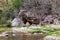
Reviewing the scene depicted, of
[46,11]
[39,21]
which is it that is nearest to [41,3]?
[46,11]

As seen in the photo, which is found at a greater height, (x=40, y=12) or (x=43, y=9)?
(x=43, y=9)

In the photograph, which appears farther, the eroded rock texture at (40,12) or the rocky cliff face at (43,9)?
the rocky cliff face at (43,9)

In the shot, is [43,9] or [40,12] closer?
[40,12]

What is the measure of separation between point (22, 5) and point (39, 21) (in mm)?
7061

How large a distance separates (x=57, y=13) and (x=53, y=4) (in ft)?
9.13

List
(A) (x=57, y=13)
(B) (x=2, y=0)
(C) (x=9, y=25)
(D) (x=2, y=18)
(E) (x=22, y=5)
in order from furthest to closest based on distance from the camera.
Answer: (B) (x=2, y=0)
(D) (x=2, y=18)
(E) (x=22, y=5)
(A) (x=57, y=13)
(C) (x=9, y=25)

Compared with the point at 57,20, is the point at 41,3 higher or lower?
higher

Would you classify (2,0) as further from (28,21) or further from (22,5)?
(28,21)

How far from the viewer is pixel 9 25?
40375mm

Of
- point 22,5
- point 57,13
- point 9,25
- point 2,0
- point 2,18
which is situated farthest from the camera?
point 2,0

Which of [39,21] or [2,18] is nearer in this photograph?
[39,21]

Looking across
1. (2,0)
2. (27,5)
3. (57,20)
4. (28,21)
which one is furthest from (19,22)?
(2,0)

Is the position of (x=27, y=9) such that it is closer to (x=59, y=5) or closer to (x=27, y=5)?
(x=27, y=5)

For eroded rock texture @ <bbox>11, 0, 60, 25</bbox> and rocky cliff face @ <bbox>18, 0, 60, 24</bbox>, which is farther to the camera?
rocky cliff face @ <bbox>18, 0, 60, 24</bbox>
